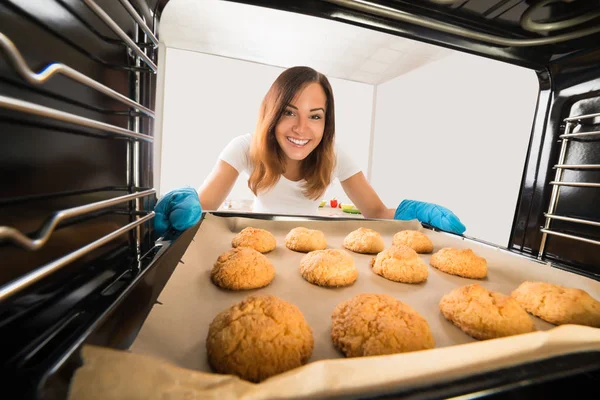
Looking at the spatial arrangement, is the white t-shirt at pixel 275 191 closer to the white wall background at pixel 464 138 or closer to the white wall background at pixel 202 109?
the white wall background at pixel 464 138

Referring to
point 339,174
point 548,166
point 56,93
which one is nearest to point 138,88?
point 56,93

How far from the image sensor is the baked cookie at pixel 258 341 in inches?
25.5

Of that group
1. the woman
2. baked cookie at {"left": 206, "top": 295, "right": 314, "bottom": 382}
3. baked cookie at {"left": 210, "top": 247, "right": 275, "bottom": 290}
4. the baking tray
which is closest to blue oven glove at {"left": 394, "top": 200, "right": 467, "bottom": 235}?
the woman

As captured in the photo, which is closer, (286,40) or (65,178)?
(65,178)

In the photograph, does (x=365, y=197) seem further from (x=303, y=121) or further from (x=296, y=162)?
(x=303, y=121)

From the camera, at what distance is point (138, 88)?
2.64 ft

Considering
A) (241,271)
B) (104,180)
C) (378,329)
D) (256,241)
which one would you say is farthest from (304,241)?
(104,180)

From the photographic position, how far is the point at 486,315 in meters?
A: 0.91

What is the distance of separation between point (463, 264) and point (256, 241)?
973 mm

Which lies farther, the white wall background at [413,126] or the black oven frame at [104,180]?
the white wall background at [413,126]

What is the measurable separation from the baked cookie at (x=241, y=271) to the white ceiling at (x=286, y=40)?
3.16 m

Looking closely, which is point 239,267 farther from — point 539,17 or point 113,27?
point 539,17

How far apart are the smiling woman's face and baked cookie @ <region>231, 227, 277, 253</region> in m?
1.07

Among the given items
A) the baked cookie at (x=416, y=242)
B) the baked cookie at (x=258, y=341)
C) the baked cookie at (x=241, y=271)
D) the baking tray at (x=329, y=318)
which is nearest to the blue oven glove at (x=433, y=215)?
the baking tray at (x=329, y=318)
